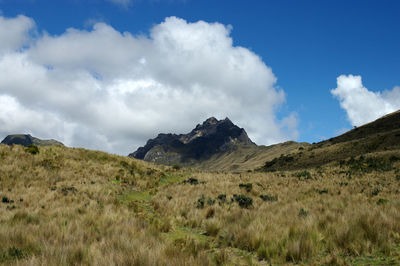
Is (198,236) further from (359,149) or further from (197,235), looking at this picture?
(359,149)

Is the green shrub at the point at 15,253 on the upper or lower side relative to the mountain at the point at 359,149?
lower

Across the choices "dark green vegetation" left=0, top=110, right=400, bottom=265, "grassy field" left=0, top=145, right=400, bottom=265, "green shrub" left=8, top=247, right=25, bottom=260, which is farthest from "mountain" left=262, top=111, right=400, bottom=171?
"green shrub" left=8, top=247, right=25, bottom=260

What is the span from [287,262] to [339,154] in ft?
156

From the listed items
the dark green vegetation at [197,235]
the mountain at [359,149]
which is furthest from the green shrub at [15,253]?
the mountain at [359,149]

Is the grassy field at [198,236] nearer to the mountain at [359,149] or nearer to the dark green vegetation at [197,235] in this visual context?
the dark green vegetation at [197,235]

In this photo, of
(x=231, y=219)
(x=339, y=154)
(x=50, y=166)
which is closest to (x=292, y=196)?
(x=231, y=219)

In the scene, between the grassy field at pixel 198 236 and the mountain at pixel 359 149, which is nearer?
the grassy field at pixel 198 236

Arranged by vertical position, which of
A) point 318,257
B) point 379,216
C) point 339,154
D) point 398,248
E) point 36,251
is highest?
point 339,154

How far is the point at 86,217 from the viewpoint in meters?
8.06

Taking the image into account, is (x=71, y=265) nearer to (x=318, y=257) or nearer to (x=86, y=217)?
(x=86, y=217)

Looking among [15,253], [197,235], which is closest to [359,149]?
[197,235]

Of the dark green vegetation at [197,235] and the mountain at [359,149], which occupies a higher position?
the mountain at [359,149]

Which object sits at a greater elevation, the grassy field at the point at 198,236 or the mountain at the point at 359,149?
the mountain at the point at 359,149

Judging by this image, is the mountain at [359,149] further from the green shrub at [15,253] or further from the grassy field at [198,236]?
the green shrub at [15,253]
